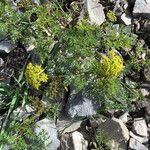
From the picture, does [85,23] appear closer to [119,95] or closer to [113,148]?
[119,95]

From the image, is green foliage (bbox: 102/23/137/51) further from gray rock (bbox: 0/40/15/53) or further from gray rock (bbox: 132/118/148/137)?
gray rock (bbox: 0/40/15/53)

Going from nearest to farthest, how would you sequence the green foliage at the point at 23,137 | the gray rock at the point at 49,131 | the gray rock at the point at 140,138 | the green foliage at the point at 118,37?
the green foliage at the point at 23,137 < the gray rock at the point at 49,131 < the gray rock at the point at 140,138 < the green foliage at the point at 118,37

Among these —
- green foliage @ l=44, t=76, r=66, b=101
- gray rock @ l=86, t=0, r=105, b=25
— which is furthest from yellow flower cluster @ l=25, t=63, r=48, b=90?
gray rock @ l=86, t=0, r=105, b=25

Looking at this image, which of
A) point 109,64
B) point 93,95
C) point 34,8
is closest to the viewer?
point 109,64

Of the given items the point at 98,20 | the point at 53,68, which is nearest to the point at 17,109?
the point at 53,68

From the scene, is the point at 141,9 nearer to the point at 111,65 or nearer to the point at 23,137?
the point at 111,65

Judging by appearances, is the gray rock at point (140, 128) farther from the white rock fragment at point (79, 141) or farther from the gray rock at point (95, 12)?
the gray rock at point (95, 12)


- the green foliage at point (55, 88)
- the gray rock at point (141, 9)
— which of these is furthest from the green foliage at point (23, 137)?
the gray rock at point (141, 9)
